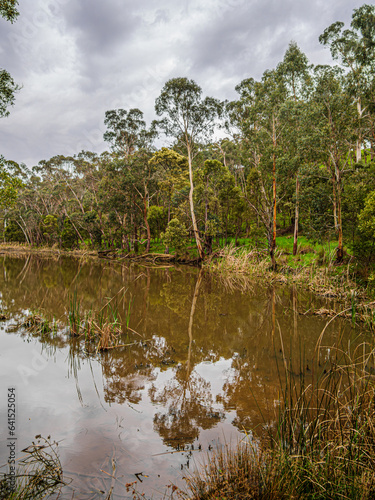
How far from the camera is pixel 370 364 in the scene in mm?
4918

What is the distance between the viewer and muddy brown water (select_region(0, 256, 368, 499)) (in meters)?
2.68

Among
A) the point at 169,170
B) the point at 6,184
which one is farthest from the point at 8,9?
the point at 169,170

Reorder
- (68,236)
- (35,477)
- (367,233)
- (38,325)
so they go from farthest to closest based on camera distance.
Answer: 1. (68,236)
2. (367,233)
3. (38,325)
4. (35,477)

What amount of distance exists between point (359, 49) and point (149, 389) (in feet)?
84.4

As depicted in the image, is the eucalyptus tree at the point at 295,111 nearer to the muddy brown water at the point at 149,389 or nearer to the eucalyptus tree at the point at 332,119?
the eucalyptus tree at the point at 332,119

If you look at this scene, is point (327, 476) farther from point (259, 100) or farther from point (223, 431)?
point (259, 100)

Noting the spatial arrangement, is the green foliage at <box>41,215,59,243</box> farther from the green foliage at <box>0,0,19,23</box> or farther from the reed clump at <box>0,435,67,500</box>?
the reed clump at <box>0,435,67,500</box>

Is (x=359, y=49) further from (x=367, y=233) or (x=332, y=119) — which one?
(x=367, y=233)

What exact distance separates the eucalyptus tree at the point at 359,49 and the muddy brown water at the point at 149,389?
1656 cm

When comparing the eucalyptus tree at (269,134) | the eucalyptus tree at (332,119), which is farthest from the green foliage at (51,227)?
the eucalyptus tree at (332,119)

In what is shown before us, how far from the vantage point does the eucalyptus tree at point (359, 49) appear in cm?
1786

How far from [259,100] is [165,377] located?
17.9 meters

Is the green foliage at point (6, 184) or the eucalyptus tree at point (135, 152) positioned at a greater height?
the eucalyptus tree at point (135, 152)

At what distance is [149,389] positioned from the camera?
406 centimetres
